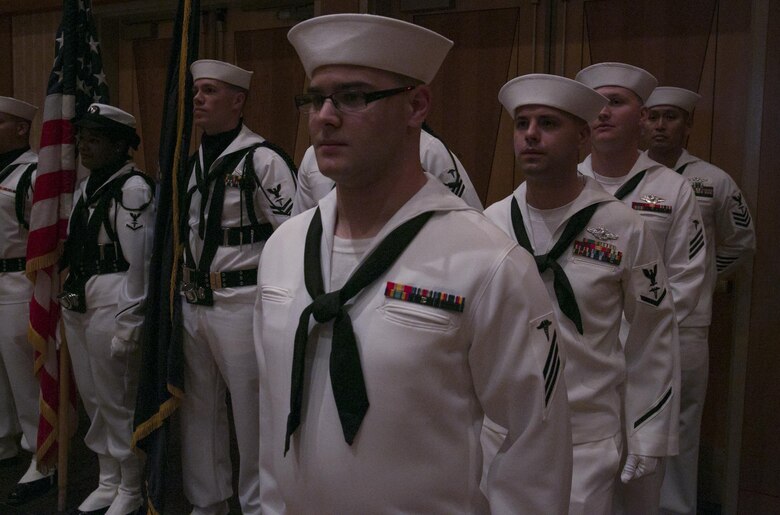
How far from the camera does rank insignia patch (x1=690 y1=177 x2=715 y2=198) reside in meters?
3.39

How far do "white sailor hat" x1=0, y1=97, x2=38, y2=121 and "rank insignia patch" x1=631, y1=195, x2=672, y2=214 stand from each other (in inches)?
118

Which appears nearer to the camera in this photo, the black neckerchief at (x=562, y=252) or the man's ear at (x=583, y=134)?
the black neckerchief at (x=562, y=252)

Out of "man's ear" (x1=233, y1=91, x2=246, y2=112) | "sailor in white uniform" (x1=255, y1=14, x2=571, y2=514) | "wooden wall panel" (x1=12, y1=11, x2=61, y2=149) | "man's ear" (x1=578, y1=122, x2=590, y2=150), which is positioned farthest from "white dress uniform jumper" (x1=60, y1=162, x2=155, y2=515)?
"wooden wall panel" (x1=12, y1=11, x2=61, y2=149)

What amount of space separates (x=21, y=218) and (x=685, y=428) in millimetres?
3122

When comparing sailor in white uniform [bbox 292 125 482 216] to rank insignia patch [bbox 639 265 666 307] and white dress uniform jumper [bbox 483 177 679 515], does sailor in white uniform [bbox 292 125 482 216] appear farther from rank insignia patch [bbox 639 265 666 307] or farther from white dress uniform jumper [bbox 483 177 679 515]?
rank insignia patch [bbox 639 265 666 307]

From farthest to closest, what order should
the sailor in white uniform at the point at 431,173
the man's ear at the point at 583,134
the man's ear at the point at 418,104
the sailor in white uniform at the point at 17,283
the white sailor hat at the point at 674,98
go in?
the sailor in white uniform at the point at 17,283 → the white sailor hat at the point at 674,98 → the sailor in white uniform at the point at 431,173 → the man's ear at the point at 583,134 → the man's ear at the point at 418,104

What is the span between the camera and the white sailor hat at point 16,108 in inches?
153

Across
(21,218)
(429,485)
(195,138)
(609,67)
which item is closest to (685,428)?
(609,67)

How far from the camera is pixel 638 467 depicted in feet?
7.07

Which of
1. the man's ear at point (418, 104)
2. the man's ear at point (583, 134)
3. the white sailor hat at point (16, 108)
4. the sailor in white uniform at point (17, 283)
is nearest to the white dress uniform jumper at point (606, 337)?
the man's ear at point (583, 134)

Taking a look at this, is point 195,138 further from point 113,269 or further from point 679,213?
point 679,213

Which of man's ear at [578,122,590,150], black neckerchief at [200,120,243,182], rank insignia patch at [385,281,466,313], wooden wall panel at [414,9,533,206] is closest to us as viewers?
rank insignia patch at [385,281,466,313]

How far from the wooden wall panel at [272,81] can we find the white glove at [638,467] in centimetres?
327

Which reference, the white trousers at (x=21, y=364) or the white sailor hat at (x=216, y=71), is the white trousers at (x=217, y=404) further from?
the white trousers at (x=21, y=364)
